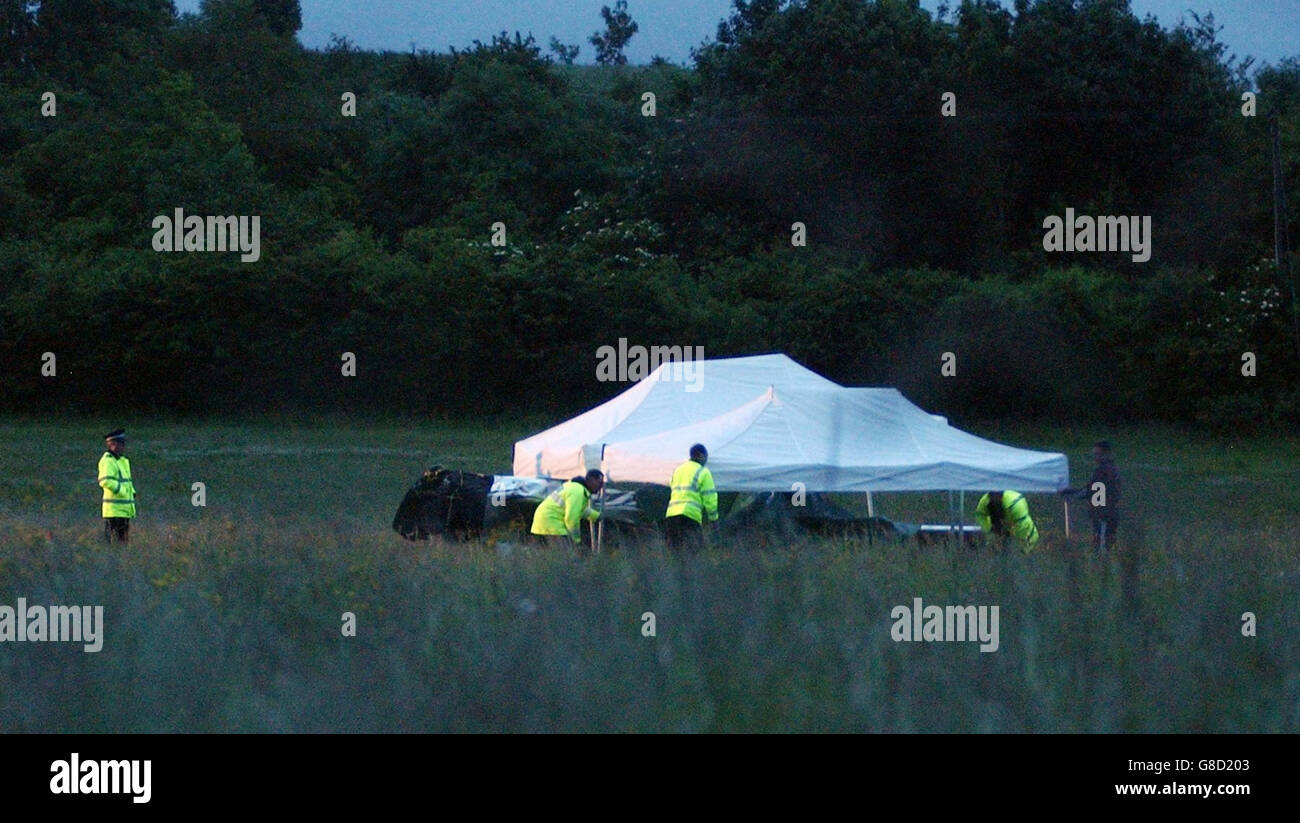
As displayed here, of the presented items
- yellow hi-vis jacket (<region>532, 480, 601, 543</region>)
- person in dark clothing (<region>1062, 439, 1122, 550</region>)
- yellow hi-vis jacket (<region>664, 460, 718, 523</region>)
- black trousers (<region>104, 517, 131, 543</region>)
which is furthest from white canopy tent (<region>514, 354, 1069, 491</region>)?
black trousers (<region>104, 517, 131, 543</region>)

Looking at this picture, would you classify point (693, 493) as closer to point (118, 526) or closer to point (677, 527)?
point (677, 527)

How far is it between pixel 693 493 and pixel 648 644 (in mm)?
9714

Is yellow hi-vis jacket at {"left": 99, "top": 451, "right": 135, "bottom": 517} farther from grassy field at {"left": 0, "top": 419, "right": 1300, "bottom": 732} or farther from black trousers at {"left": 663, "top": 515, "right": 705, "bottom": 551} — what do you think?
grassy field at {"left": 0, "top": 419, "right": 1300, "bottom": 732}

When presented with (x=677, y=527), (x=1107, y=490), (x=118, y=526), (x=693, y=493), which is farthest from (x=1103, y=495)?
(x=118, y=526)

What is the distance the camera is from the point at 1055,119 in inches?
1928

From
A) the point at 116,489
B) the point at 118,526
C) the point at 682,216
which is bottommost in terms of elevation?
the point at 118,526

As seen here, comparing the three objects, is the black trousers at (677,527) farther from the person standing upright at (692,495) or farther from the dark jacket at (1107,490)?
the dark jacket at (1107,490)

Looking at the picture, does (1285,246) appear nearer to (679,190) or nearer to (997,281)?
(997,281)

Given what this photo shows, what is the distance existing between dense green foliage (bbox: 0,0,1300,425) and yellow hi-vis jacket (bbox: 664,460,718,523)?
83.5 ft

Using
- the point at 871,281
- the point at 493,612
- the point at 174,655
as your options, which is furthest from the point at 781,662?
the point at 871,281

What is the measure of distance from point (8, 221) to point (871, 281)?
90.4ft

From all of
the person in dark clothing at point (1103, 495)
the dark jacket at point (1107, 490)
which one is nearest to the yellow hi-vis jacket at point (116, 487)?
the person in dark clothing at point (1103, 495)

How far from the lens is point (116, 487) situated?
18469mm

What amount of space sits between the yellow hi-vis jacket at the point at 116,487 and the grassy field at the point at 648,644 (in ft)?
27.0
